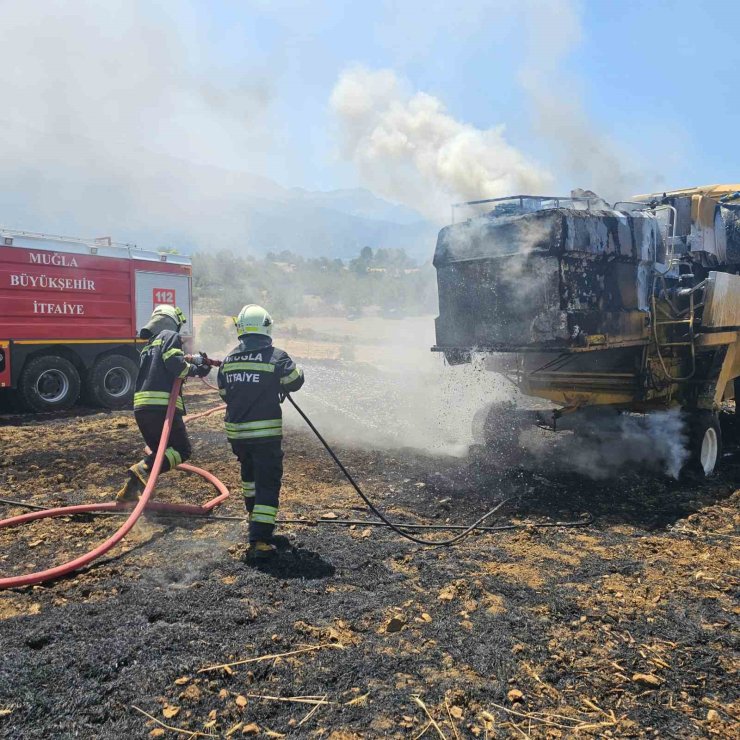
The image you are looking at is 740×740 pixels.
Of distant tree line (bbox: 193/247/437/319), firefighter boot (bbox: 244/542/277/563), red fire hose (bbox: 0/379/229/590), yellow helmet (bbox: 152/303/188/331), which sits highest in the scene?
distant tree line (bbox: 193/247/437/319)

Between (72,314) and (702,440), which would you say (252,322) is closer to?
(702,440)

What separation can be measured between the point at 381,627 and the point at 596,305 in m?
3.84

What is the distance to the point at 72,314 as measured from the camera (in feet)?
36.4

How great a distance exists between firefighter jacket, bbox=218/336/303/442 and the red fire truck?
751 cm

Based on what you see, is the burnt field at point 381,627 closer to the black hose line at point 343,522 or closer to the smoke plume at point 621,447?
→ the black hose line at point 343,522

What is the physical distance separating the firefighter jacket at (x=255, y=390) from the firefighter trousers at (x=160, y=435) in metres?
0.97

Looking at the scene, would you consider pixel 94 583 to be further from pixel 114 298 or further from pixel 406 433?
pixel 114 298

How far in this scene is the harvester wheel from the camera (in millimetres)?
6645

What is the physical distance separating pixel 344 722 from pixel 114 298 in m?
10.8

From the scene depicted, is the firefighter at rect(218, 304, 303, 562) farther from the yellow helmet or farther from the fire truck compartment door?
the fire truck compartment door

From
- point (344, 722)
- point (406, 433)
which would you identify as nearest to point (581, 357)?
point (406, 433)

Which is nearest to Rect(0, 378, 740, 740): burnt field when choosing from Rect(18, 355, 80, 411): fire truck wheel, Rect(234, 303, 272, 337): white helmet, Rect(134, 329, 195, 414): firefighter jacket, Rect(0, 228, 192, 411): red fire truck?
Rect(134, 329, 195, 414): firefighter jacket

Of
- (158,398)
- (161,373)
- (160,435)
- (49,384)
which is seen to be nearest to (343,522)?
(160,435)

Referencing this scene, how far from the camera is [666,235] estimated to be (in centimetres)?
684
